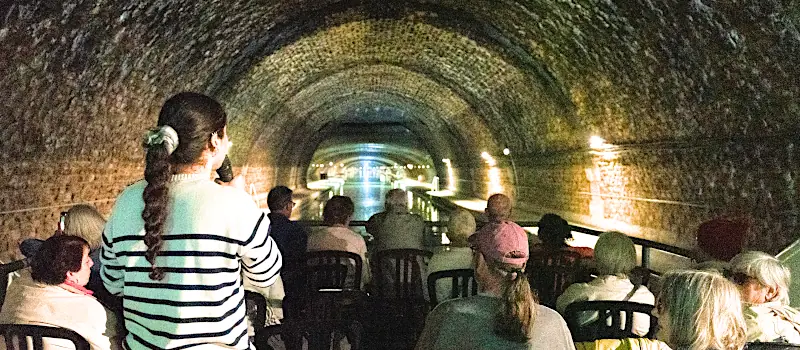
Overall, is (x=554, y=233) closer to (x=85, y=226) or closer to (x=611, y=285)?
(x=611, y=285)

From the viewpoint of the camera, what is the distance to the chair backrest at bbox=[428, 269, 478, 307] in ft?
14.7

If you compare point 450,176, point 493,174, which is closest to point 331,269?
point 493,174

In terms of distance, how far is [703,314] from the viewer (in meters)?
2.33

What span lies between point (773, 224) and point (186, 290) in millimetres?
6896

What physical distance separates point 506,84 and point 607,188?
335cm

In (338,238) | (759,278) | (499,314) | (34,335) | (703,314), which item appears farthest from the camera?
(338,238)

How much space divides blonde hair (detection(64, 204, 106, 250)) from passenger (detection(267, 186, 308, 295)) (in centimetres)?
136

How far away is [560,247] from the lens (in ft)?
19.6

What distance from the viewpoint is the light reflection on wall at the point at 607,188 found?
461 inches

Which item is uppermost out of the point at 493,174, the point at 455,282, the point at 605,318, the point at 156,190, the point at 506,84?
the point at 506,84

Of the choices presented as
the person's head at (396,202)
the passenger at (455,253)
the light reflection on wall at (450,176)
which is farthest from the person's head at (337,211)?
the light reflection on wall at (450,176)

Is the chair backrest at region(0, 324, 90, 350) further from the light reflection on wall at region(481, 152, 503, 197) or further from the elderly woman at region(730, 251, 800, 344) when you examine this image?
the light reflection on wall at region(481, 152, 503, 197)

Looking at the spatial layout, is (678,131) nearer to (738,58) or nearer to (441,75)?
(738,58)

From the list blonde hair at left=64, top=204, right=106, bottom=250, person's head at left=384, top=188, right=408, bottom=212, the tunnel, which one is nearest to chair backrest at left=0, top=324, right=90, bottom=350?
blonde hair at left=64, top=204, right=106, bottom=250
